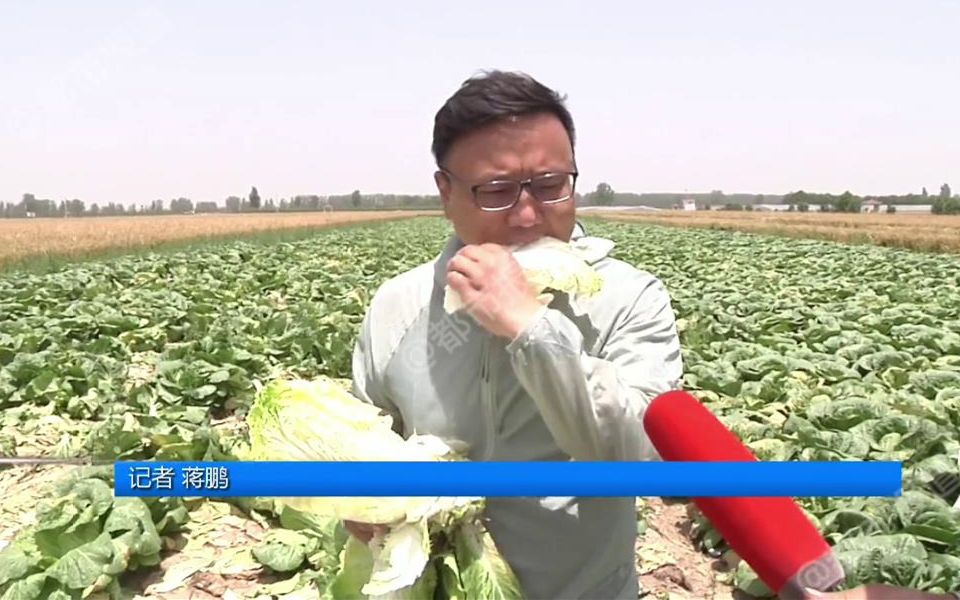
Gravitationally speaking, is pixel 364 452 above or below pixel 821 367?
above

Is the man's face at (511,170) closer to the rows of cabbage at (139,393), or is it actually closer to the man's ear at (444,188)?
the man's ear at (444,188)

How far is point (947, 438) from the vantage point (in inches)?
164

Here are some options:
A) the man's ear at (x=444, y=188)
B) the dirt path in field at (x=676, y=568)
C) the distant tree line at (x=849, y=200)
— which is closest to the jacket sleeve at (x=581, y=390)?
the man's ear at (x=444, y=188)

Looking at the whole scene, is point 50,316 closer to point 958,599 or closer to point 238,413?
point 238,413

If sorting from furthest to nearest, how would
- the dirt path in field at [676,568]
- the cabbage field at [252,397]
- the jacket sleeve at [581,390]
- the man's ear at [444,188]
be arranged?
1. the dirt path in field at [676,568]
2. the cabbage field at [252,397]
3. the man's ear at [444,188]
4. the jacket sleeve at [581,390]

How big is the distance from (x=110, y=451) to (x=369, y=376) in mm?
3192

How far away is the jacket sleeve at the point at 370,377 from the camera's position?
6.30 feet

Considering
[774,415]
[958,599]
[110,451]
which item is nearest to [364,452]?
A: [958,599]

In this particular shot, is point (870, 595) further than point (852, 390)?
No

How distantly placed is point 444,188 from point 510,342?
49 cm

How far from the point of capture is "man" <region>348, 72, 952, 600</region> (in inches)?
63.1
